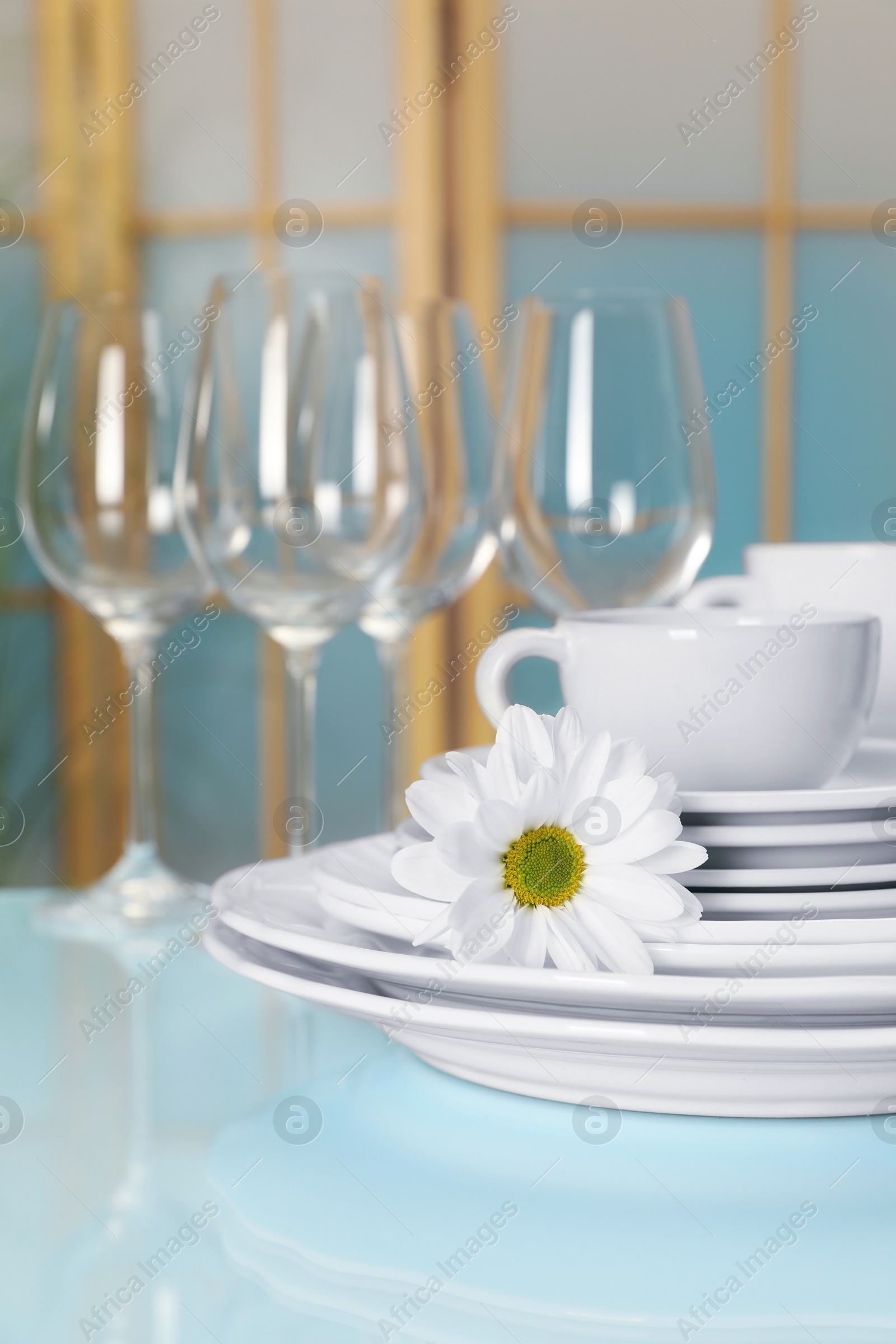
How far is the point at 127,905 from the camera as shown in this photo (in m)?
0.61

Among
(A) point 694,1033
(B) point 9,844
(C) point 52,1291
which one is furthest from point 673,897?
(B) point 9,844

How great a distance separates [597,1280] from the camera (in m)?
0.27

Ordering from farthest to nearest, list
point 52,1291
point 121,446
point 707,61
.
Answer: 1. point 707,61
2. point 121,446
3. point 52,1291

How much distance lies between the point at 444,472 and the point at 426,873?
0.43 m

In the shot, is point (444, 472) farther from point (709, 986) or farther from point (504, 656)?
point (709, 986)

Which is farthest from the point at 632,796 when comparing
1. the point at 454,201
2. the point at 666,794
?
the point at 454,201

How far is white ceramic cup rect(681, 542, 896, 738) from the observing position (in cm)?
53

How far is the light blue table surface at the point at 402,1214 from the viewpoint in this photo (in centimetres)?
26

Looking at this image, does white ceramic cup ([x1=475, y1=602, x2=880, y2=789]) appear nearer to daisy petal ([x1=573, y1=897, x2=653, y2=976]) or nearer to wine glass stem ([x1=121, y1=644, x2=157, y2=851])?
daisy petal ([x1=573, y1=897, x2=653, y2=976])

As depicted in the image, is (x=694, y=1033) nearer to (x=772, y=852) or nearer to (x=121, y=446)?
(x=772, y=852)

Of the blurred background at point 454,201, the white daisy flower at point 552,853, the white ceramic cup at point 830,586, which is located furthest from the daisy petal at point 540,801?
the blurred background at point 454,201

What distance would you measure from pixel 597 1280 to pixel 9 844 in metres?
1.85

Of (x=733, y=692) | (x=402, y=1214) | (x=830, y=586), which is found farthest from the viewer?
(x=830, y=586)

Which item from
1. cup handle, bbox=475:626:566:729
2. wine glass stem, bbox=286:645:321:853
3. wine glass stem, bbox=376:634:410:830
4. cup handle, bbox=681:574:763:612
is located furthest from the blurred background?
cup handle, bbox=475:626:566:729
